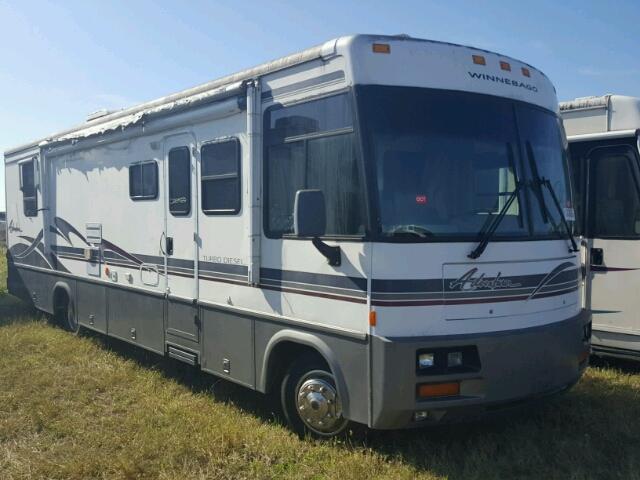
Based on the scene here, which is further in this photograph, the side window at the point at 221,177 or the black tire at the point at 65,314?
the black tire at the point at 65,314

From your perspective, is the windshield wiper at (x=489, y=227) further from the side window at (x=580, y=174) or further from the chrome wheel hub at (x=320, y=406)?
the side window at (x=580, y=174)

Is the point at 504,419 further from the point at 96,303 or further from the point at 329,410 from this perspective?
the point at 96,303

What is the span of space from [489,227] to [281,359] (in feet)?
6.54

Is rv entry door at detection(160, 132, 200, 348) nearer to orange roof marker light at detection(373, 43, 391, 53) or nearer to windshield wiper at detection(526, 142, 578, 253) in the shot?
orange roof marker light at detection(373, 43, 391, 53)

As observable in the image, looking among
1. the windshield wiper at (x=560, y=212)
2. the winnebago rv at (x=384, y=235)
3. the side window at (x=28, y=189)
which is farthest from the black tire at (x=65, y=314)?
the windshield wiper at (x=560, y=212)

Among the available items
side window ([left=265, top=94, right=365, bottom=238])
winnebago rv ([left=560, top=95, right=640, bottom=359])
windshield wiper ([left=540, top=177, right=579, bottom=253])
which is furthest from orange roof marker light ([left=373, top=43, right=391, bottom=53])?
winnebago rv ([left=560, top=95, right=640, bottom=359])

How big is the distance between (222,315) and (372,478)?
211 centimetres

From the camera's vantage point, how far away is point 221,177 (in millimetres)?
5926

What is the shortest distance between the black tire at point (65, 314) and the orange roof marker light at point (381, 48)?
6.33m

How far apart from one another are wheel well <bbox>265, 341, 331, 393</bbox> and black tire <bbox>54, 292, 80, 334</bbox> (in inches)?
188

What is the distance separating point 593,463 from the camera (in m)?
4.77

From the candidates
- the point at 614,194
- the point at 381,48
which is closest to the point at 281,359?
the point at 381,48

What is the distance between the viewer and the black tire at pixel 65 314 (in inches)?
364

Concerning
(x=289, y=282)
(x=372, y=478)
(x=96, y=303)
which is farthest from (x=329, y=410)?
(x=96, y=303)
